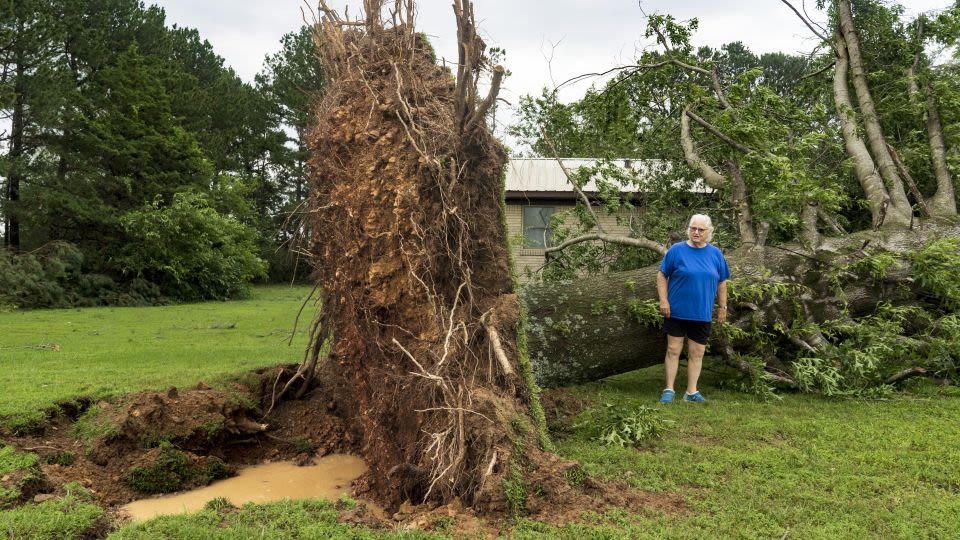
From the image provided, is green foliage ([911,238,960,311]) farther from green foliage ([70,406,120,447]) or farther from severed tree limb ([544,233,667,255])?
green foliage ([70,406,120,447])

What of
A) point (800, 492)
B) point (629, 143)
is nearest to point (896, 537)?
point (800, 492)

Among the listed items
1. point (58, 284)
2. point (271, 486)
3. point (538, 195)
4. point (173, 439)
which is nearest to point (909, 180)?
point (271, 486)

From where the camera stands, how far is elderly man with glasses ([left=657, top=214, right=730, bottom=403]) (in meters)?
5.52

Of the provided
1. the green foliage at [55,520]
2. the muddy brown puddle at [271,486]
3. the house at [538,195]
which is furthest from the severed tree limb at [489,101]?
the house at [538,195]

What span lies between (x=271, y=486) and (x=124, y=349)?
540 centimetres

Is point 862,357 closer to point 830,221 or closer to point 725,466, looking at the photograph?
point 830,221

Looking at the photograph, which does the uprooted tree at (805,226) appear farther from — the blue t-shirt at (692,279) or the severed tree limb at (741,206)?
the blue t-shirt at (692,279)

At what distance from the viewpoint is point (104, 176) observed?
19828 mm

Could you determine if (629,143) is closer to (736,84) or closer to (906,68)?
(736,84)

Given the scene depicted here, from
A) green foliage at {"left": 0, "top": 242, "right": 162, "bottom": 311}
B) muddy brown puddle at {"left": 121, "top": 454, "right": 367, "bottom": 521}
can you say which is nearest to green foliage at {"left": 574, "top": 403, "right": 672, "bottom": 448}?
muddy brown puddle at {"left": 121, "top": 454, "right": 367, "bottom": 521}

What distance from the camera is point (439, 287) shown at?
13.9 ft

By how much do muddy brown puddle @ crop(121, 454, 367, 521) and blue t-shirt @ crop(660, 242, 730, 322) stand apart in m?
2.94

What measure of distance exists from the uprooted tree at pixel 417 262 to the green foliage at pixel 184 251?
15.7 metres

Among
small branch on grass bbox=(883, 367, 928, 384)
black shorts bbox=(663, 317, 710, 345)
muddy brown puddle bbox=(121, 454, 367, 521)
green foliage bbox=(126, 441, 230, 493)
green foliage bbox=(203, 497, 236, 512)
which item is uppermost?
black shorts bbox=(663, 317, 710, 345)
